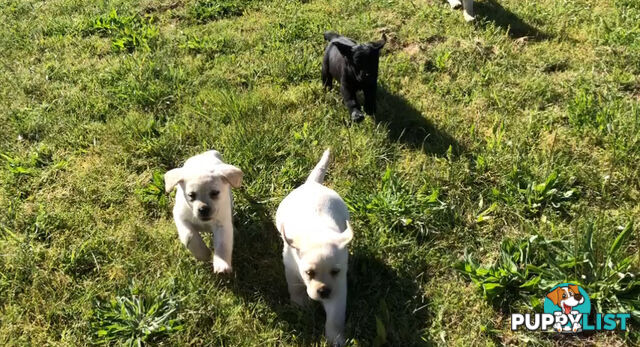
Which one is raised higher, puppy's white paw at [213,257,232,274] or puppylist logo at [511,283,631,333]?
puppylist logo at [511,283,631,333]

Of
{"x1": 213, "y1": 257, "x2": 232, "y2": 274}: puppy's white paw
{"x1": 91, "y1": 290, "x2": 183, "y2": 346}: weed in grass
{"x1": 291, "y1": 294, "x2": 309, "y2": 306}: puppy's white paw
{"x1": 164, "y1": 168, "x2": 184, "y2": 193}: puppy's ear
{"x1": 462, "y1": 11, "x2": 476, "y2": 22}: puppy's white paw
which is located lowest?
{"x1": 91, "y1": 290, "x2": 183, "y2": 346}: weed in grass

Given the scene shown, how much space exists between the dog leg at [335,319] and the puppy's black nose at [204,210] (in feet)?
3.37

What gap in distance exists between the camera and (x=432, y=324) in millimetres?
3143

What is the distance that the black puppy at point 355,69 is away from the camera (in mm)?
4438

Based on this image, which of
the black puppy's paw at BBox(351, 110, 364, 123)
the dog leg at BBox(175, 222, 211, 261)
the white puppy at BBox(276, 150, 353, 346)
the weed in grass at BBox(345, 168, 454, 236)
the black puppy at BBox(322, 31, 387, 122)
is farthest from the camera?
the black puppy's paw at BBox(351, 110, 364, 123)

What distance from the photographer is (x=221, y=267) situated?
3281 millimetres

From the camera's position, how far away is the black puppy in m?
4.44

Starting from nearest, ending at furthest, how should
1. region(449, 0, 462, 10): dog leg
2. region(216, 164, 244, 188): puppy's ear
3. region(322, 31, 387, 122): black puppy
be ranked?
region(216, 164, 244, 188): puppy's ear → region(322, 31, 387, 122): black puppy → region(449, 0, 462, 10): dog leg

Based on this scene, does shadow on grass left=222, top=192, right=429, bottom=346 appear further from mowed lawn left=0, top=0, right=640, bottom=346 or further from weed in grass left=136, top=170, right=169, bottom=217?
weed in grass left=136, top=170, right=169, bottom=217

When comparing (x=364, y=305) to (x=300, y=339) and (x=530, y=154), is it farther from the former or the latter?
(x=530, y=154)

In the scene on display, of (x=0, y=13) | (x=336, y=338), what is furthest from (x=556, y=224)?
(x=0, y=13)

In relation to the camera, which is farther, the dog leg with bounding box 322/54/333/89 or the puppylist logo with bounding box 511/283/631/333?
the dog leg with bounding box 322/54/333/89

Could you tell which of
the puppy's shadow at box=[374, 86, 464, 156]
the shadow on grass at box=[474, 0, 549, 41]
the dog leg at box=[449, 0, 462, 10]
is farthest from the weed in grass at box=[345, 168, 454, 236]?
the dog leg at box=[449, 0, 462, 10]

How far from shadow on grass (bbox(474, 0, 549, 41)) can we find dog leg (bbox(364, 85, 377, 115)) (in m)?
2.42
